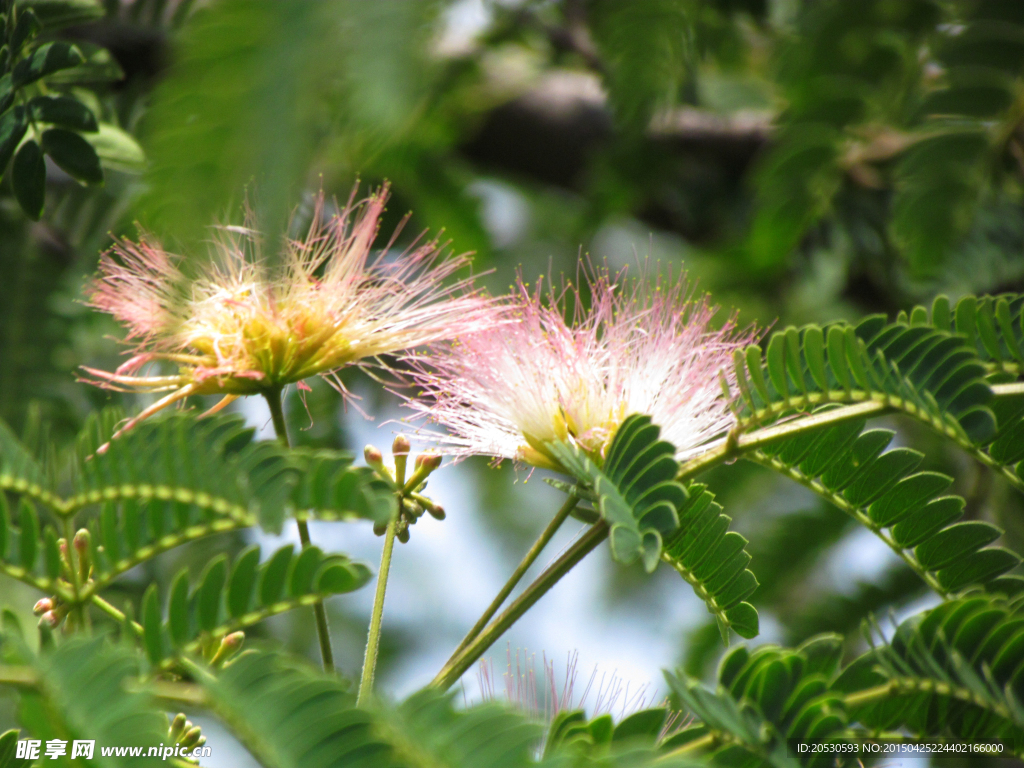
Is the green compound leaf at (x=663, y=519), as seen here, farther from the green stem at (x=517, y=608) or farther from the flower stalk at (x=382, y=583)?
the flower stalk at (x=382, y=583)

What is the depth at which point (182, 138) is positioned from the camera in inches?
30.4

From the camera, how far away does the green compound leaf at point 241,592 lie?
1155 millimetres

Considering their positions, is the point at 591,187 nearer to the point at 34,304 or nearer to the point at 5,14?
the point at 34,304

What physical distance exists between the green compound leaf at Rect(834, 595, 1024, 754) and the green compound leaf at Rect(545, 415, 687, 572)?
32cm

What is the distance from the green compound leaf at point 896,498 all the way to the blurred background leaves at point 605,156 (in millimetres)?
854

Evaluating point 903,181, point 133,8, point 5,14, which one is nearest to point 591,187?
point 903,181

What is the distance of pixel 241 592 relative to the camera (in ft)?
3.92

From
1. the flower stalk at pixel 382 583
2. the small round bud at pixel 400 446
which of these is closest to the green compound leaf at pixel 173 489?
the flower stalk at pixel 382 583

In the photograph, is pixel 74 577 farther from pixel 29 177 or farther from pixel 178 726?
pixel 29 177

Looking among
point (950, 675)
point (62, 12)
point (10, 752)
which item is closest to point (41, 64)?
point (62, 12)

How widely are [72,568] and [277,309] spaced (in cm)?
72

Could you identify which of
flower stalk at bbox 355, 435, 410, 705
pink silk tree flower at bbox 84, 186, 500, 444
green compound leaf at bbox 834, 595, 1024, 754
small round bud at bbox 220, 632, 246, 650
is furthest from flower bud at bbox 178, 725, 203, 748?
green compound leaf at bbox 834, 595, 1024, 754

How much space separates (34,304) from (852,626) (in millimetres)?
2946

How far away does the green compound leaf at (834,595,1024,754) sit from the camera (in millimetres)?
1197
